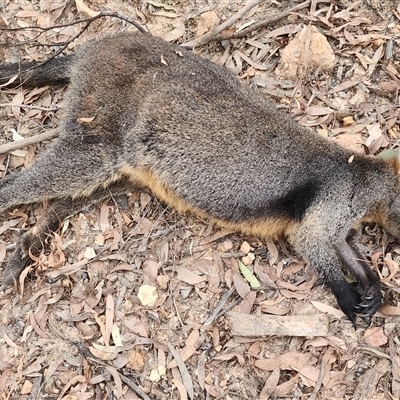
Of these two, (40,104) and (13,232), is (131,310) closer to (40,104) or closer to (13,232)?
(13,232)

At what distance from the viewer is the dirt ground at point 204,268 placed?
15.6ft

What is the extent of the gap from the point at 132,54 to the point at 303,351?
3.21m

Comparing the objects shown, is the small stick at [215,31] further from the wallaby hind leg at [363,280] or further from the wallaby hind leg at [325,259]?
the wallaby hind leg at [363,280]

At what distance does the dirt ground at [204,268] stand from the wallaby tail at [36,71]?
0.20m

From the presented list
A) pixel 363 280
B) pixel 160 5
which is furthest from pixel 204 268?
pixel 160 5

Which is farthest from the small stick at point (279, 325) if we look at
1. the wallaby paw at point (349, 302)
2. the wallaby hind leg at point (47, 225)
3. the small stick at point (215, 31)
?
the small stick at point (215, 31)

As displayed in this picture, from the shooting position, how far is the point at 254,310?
5.04m

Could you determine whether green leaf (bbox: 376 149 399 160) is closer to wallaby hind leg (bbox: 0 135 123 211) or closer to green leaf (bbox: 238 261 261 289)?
green leaf (bbox: 238 261 261 289)

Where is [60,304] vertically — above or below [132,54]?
below

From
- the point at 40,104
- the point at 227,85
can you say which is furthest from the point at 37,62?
the point at 227,85

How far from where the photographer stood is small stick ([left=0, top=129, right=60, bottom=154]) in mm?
5715

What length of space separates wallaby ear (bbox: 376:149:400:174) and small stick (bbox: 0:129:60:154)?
3.29 metres

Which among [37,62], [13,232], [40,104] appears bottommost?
[13,232]

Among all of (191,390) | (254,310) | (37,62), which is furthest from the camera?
(37,62)
